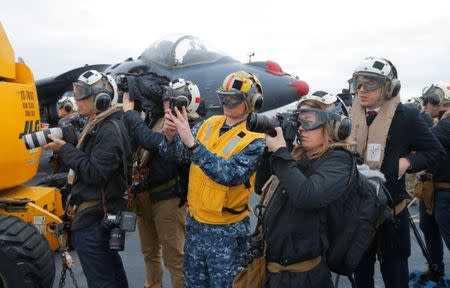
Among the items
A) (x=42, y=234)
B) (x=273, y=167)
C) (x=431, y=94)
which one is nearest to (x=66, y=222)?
(x=42, y=234)

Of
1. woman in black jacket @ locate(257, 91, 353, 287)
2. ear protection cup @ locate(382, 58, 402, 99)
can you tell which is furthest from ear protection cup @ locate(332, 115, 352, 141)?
ear protection cup @ locate(382, 58, 402, 99)

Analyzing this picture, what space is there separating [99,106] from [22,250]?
118cm

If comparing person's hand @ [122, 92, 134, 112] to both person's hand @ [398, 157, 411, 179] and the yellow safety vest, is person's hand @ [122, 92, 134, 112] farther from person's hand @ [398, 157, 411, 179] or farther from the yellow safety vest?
person's hand @ [398, 157, 411, 179]

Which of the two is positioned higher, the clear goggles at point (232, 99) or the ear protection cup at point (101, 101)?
the clear goggles at point (232, 99)

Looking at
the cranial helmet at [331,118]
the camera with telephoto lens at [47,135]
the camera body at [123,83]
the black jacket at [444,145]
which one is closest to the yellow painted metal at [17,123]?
the camera with telephoto lens at [47,135]

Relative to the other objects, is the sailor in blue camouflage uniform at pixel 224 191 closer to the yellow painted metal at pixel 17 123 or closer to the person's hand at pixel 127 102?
the person's hand at pixel 127 102

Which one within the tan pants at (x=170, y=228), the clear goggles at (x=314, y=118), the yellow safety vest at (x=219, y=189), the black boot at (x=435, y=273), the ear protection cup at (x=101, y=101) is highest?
the clear goggles at (x=314, y=118)

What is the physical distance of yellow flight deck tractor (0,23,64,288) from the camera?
2982 mm

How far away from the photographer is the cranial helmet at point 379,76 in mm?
2969

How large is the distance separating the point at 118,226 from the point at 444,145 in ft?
10.2

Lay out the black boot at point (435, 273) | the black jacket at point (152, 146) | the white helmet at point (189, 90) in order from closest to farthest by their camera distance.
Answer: the black jacket at point (152, 146), the white helmet at point (189, 90), the black boot at point (435, 273)

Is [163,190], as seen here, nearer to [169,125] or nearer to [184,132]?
[169,125]

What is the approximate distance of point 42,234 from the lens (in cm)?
335

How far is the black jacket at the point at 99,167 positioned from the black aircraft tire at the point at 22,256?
1.04ft
